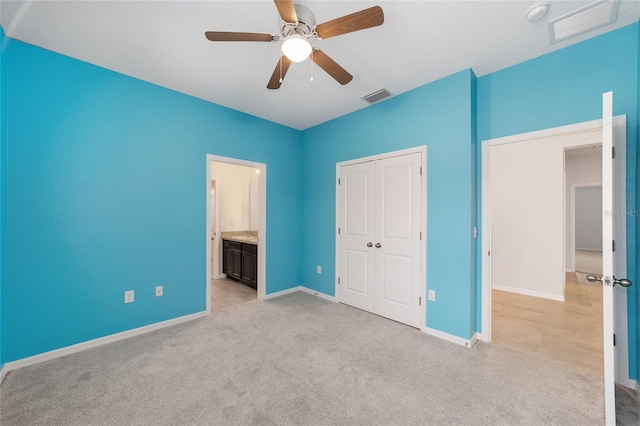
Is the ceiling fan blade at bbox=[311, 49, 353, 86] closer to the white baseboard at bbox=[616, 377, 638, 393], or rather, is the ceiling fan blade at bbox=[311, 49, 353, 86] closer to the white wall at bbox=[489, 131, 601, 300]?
the white wall at bbox=[489, 131, 601, 300]

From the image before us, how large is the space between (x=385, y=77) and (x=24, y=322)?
4.22m

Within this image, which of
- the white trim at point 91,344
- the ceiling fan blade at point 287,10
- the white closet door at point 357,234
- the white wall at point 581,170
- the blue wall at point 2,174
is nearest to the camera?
the ceiling fan blade at point 287,10

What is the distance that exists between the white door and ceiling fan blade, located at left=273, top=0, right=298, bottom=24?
2.06 meters

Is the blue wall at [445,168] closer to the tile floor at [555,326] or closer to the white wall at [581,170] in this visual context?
the tile floor at [555,326]

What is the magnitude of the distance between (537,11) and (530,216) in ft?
11.7

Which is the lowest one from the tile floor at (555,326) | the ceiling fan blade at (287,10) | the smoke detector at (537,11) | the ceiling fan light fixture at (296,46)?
the tile floor at (555,326)

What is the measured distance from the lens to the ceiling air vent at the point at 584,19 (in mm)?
1801

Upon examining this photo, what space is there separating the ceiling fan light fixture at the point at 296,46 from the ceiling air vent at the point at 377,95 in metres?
1.70

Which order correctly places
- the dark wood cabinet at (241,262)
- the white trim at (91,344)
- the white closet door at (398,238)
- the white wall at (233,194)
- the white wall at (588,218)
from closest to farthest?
the white trim at (91,344) → the white closet door at (398,238) → the dark wood cabinet at (241,262) → the white wall at (233,194) → the white wall at (588,218)

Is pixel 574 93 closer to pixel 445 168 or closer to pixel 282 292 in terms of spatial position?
pixel 445 168

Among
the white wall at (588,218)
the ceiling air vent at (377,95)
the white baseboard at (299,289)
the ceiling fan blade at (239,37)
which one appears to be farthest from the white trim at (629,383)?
the white wall at (588,218)

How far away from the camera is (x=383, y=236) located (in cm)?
333

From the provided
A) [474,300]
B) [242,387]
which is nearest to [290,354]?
[242,387]

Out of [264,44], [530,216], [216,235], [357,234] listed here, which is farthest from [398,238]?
[216,235]
